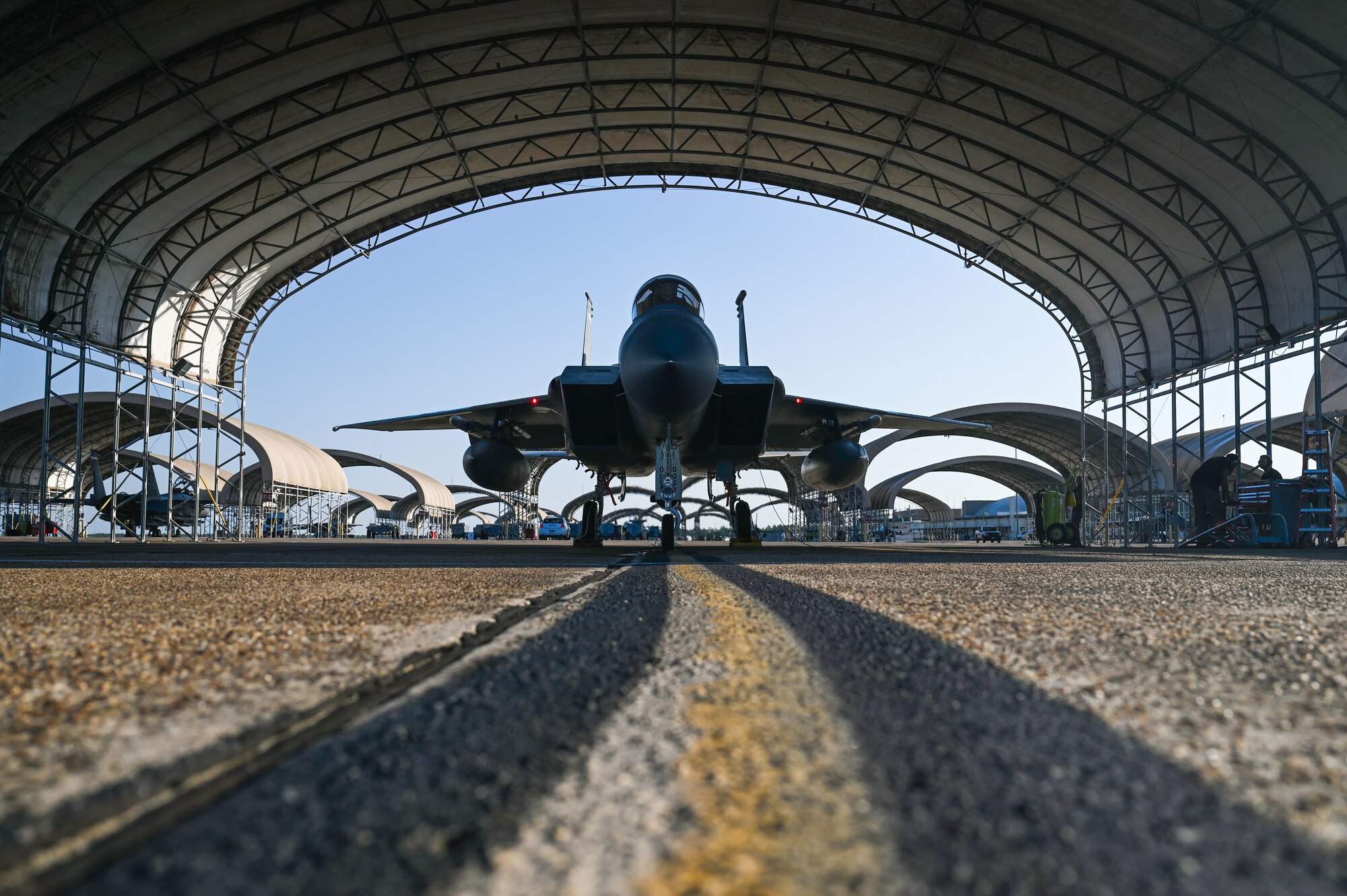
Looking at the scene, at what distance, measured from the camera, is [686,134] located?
19797mm

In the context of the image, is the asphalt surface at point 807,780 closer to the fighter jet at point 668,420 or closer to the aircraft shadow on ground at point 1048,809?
the aircraft shadow on ground at point 1048,809

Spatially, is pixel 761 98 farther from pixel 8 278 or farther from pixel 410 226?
pixel 8 278

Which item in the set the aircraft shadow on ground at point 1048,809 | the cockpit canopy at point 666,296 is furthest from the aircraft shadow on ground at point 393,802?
the cockpit canopy at point 666,296

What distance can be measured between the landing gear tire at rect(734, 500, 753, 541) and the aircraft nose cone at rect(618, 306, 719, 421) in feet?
19.7

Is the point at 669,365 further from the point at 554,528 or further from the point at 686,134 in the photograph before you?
the point at 554,528

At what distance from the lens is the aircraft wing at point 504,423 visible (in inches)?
560

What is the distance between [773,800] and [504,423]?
14.0 metres

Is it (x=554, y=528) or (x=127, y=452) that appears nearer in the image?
(x=127, y=452)

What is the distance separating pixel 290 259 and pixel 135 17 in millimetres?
10407

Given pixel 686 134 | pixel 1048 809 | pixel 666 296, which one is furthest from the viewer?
pixel 686 134

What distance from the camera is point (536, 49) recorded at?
1536 centimetres

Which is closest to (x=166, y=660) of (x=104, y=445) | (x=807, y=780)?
(x=807, y=780)

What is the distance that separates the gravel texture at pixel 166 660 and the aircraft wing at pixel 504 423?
9.55 metres

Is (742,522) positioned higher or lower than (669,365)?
lower
